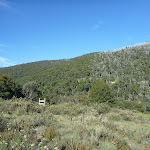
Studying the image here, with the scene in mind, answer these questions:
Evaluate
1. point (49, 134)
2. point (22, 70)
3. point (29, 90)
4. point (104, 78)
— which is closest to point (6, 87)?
point (29, 90)

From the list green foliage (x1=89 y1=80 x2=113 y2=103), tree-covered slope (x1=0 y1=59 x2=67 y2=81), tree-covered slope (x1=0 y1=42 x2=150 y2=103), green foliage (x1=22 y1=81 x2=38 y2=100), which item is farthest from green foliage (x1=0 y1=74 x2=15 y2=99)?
tree-covered slope (x1=0 y1=59 x2=67 y2=81)

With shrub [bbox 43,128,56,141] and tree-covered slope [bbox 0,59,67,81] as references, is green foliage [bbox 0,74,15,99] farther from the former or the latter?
tree-covered slope [bbox 0,59,67,81]

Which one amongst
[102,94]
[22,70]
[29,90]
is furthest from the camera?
[22,70]

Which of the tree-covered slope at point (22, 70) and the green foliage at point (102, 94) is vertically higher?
the tree-covered slope at point (22, 70)

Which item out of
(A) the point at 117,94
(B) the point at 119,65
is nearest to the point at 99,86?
(A) the point at 117,94

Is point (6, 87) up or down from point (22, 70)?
down

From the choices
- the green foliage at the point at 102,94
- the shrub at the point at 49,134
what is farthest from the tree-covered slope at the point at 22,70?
the shrub at the point at 49,134

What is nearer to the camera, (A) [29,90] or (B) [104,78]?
(A) [29,90]

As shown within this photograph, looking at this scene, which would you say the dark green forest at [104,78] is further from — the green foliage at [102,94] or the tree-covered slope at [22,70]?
the green foliage at [102,94]

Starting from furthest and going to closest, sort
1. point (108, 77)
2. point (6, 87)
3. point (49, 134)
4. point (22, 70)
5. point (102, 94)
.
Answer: point (22, 70) → point (108, 77) → point (6, 87) → point (102, 94) → point (49, 134)

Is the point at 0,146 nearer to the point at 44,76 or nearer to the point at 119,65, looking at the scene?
the point at 44,76

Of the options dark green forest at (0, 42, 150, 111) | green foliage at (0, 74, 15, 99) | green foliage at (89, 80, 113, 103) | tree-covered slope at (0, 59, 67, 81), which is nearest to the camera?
green foliage at (89, 80, 113, 103)

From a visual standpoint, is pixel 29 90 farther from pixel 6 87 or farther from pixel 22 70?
pixel 22 70

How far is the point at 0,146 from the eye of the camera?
2.51 m
